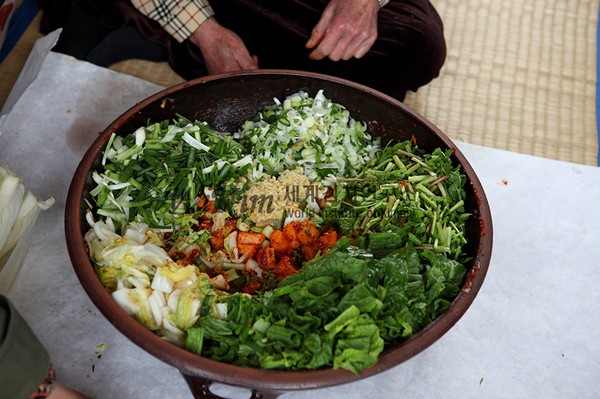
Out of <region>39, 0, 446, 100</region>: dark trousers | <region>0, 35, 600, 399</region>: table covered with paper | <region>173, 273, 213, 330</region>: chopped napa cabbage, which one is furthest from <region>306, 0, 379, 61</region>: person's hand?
<region>173, 273, 213, 330</region>: chopped napa cabbage

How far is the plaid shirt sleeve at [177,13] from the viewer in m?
2.02

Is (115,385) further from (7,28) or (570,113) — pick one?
(570,113)

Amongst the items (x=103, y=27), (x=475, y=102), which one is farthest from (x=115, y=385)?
(x=475, y=102)

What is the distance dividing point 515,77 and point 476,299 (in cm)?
117

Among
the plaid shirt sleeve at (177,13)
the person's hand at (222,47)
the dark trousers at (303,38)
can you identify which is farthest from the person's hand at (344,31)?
the plaid shirt sleeve at (177,13)

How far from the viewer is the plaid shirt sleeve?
2.02 metres

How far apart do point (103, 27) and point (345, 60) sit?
1005 mm

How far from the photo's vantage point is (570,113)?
2.32 metres

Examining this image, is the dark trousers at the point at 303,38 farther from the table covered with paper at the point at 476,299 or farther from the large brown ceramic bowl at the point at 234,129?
the large brown ceramic bowl at the point at 234,129

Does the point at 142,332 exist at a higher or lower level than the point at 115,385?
higher

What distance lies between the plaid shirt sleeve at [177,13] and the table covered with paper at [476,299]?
9.8 inches

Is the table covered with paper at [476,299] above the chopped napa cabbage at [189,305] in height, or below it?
below

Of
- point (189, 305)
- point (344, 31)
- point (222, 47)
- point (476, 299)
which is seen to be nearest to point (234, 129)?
point (222, 47)

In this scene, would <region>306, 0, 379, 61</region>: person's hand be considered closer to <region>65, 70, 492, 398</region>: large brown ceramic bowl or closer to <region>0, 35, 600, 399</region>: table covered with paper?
<region>65, 70, 492, 398</region>: large brown ceramic bowl
